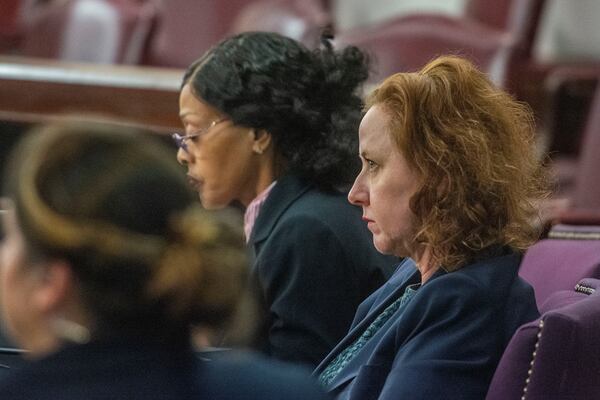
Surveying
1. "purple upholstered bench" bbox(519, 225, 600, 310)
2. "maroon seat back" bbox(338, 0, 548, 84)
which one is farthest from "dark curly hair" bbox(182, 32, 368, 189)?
"maroon seat back" bbox(338, 0, 548, 84)

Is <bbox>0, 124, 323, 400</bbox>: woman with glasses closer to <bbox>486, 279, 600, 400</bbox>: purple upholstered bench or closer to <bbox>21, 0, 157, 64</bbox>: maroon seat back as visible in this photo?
<bbox>486, 279, 600, 400</bbox>: purple upholstered bench

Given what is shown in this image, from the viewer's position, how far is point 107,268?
0.98m

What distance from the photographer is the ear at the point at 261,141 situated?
2184mm

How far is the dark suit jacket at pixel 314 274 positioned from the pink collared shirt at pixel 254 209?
0.08 m

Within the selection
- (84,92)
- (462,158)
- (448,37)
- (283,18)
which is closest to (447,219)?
(462,158)

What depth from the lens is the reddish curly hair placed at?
1.57 metres

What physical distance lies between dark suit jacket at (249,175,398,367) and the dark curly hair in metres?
0.13

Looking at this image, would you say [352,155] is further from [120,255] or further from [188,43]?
[188,43]

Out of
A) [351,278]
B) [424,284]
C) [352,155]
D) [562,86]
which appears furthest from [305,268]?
[562,86]

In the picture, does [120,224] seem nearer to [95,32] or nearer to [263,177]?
[263,177]

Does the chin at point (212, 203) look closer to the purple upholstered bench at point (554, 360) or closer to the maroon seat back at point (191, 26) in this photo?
the purple upholstered bench at point (554, 360)

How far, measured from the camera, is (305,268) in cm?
197

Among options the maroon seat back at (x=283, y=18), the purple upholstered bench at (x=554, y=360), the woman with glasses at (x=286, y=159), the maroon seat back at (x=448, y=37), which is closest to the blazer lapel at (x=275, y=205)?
the woman with glasses at (x=286, y=159)

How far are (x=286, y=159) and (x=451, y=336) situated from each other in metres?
0.75
